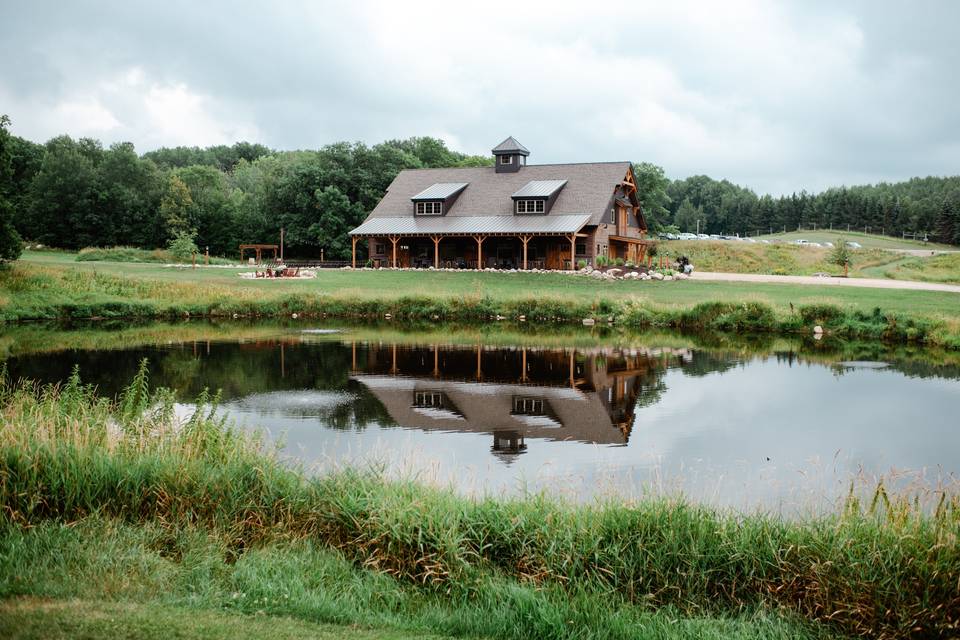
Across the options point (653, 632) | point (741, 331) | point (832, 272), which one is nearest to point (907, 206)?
point (832, 272)

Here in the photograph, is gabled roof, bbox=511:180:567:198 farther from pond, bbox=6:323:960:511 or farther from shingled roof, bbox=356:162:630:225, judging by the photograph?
pond, bbox=6:323:960:511

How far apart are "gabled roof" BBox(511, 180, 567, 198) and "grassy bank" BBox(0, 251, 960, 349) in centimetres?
922

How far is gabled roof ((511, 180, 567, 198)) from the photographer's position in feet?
155

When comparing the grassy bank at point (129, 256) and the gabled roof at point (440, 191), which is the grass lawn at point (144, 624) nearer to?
the gabled roof at point (440, 191)

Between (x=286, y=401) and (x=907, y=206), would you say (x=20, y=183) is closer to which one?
(x=286, y=401)

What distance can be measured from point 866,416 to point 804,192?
336ft

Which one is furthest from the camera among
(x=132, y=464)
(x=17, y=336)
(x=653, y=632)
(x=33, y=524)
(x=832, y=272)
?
(x=832, y=272)

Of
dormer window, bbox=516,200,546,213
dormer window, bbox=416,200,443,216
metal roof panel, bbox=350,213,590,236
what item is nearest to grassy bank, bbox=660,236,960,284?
dormer window, bbox=516,200,546,213

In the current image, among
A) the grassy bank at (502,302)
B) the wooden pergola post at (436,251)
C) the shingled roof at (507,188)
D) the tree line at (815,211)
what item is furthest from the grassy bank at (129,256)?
the tree line at (815,211)

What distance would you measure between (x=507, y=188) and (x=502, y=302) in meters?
19.8

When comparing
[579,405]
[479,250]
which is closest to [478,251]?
[479,250]

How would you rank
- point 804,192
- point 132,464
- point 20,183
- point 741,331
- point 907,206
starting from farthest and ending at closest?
point 804,192 → point 907,206 → point 20,183 → point 741,331 → point 132,464

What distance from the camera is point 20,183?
231ft

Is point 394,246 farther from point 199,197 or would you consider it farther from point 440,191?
point 199,197
